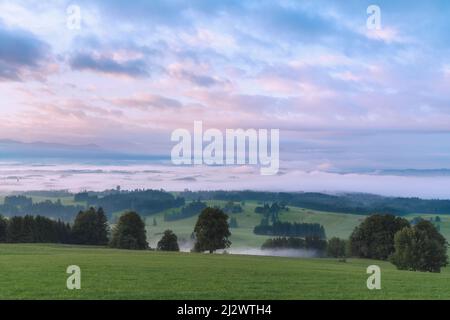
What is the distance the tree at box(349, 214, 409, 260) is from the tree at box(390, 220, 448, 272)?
320 inches

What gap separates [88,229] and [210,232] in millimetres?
27733

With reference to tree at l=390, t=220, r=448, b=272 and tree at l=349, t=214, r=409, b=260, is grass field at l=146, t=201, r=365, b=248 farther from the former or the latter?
tree at l=390, t=220, r=448, b=272

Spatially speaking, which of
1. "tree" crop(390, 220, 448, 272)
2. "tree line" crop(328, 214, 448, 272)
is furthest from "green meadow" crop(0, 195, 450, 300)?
"tree line" crop(328, 214, 448, 272)

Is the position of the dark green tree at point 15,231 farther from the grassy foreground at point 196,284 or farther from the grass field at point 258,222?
the grassy foreground at point 196,284

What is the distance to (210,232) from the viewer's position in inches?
2815

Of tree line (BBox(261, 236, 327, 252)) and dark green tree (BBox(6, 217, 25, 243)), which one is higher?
dark green tree (BBox(6, 217, 25, 243))

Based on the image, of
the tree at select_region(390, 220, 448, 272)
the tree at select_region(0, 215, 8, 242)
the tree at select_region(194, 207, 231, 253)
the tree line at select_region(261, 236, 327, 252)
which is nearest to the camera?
the tree at select_region(390, 220, 448, 272)

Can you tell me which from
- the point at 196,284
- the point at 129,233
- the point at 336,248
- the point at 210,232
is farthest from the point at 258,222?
the point at 196,284

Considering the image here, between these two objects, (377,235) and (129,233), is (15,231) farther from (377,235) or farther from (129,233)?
(377,235)

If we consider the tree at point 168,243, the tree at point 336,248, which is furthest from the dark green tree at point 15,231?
the tree at point 336,248

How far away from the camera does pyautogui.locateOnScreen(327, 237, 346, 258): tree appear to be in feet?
294
